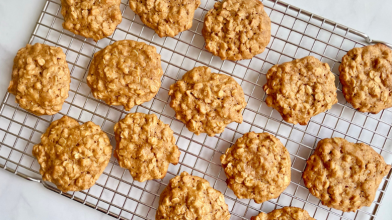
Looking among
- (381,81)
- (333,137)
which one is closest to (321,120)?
(333,137)

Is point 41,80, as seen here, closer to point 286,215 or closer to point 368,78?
point 286,215

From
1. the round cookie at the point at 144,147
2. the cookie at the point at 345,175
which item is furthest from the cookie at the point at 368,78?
the round cookie at the point at 144,147

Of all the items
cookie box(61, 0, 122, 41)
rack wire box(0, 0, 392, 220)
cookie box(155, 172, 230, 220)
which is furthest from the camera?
rack wire box(0, 0, 392, 220)

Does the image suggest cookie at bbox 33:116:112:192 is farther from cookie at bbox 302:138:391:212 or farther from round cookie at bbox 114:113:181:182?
cookie at bbox 302:138:391:212

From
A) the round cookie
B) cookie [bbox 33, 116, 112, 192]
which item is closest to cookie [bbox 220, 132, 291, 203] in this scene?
the round cookie

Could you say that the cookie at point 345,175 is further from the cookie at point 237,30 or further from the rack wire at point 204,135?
the cookie at point 237,30

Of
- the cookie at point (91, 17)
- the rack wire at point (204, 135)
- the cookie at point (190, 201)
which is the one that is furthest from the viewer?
the rack wire at point (204, 135)
